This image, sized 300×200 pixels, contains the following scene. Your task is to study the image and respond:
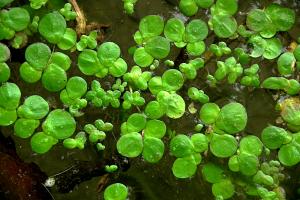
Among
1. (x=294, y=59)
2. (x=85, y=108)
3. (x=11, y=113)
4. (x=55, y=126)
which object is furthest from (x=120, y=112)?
(x=294, y=59)

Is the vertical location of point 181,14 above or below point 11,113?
above

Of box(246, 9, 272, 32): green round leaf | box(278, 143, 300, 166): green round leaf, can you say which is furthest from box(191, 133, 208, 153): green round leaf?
box(246, 9, 272, 32): green round leaf

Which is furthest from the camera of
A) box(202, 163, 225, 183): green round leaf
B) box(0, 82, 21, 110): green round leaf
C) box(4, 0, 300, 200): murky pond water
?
box(4, 0, 300, 200): murky pond water

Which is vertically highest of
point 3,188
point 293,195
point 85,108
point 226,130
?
point 226,130

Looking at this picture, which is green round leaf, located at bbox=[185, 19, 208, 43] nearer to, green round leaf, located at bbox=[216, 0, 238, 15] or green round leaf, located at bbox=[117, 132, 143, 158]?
green round leaf, located at bbox=[216, 0, 238, 15]

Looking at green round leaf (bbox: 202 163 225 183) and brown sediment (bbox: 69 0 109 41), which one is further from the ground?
brown sediment (bbox: 69 0 109 41)

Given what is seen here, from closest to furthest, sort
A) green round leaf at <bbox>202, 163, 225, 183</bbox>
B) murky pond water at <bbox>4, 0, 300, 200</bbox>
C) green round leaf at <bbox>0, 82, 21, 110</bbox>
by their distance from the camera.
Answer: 1. green round leaf at <bbox>0, 82, 21, 110</bbox>
2. green round leaf at <bbox>202, 163, 225, 183</bbox>
3. murky pond water at <bbox>4, 0, 300, 200</bbox>

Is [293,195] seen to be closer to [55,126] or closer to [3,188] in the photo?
[55,126]
